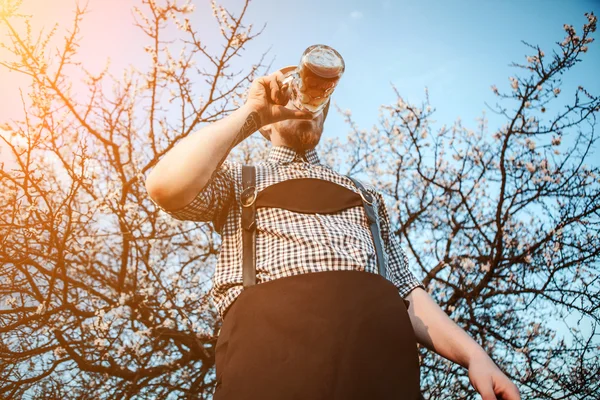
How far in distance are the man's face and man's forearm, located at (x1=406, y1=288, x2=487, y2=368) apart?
723 millimetres

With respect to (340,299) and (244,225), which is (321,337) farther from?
(244,225)

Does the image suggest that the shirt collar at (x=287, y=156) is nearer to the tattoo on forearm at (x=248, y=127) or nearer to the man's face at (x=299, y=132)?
the man's face at (x=299, y=132)

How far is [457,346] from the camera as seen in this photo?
1317 mm

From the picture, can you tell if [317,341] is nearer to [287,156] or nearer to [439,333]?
[439,333]

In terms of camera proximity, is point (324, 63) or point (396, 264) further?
point (396, 264)

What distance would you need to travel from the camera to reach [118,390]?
3.86 metres

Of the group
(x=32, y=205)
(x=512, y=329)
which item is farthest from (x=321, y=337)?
(x=512, y=329)

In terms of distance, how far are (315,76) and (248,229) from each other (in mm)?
559

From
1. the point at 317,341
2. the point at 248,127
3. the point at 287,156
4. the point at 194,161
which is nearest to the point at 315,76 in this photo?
the point at 248,127

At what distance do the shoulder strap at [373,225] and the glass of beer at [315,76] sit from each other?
364 mm

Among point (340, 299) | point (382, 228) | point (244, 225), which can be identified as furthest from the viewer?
point (382, 228)

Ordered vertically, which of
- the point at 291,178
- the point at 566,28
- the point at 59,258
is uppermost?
the point at 566,28

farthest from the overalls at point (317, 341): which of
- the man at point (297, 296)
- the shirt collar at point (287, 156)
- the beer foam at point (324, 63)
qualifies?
the beer foam at point (324, 63)

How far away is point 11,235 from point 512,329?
185 inches
